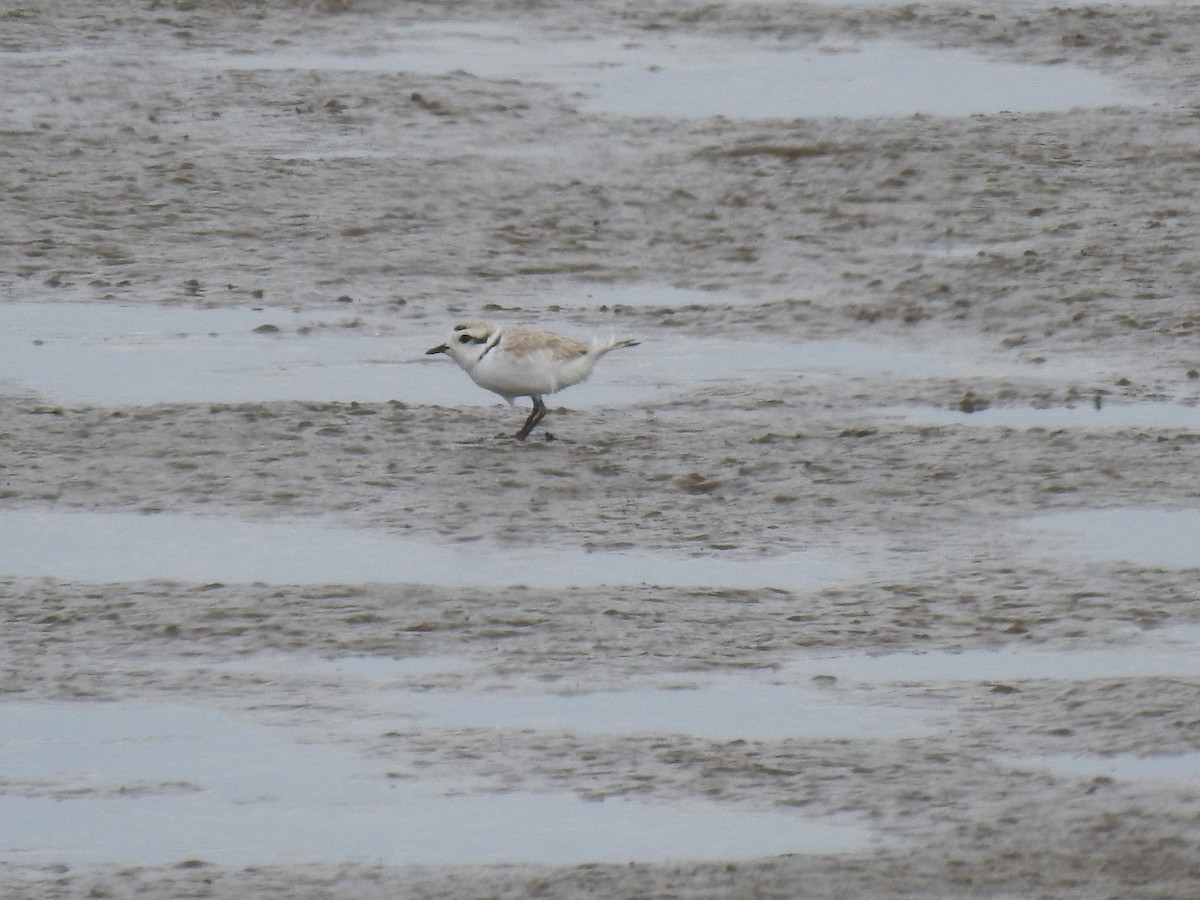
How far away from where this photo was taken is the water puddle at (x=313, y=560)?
8.15 m

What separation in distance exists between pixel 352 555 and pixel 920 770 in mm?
2397

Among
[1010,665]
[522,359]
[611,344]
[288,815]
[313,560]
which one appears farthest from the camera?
[611,344]

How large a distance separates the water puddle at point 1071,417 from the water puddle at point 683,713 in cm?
269

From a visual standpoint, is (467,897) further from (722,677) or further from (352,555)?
(352,555)

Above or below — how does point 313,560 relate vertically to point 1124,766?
below

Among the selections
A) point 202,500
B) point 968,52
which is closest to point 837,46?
point 968,52

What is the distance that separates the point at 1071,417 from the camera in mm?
9727

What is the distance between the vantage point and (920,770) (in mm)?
6656

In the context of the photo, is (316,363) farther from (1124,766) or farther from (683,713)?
(1124,766)

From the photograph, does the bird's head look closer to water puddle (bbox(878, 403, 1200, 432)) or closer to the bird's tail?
the bird's tail


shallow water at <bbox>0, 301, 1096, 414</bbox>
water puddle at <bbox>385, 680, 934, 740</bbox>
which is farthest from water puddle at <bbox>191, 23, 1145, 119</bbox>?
water puddle at <bbox>385, 680, 934, 740</bbox>

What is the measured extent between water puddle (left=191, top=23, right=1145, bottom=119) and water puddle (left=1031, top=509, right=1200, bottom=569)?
5449 mm

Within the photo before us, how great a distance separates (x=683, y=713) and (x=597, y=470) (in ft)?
7.36

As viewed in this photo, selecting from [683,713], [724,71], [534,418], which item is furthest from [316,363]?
[724,71]
